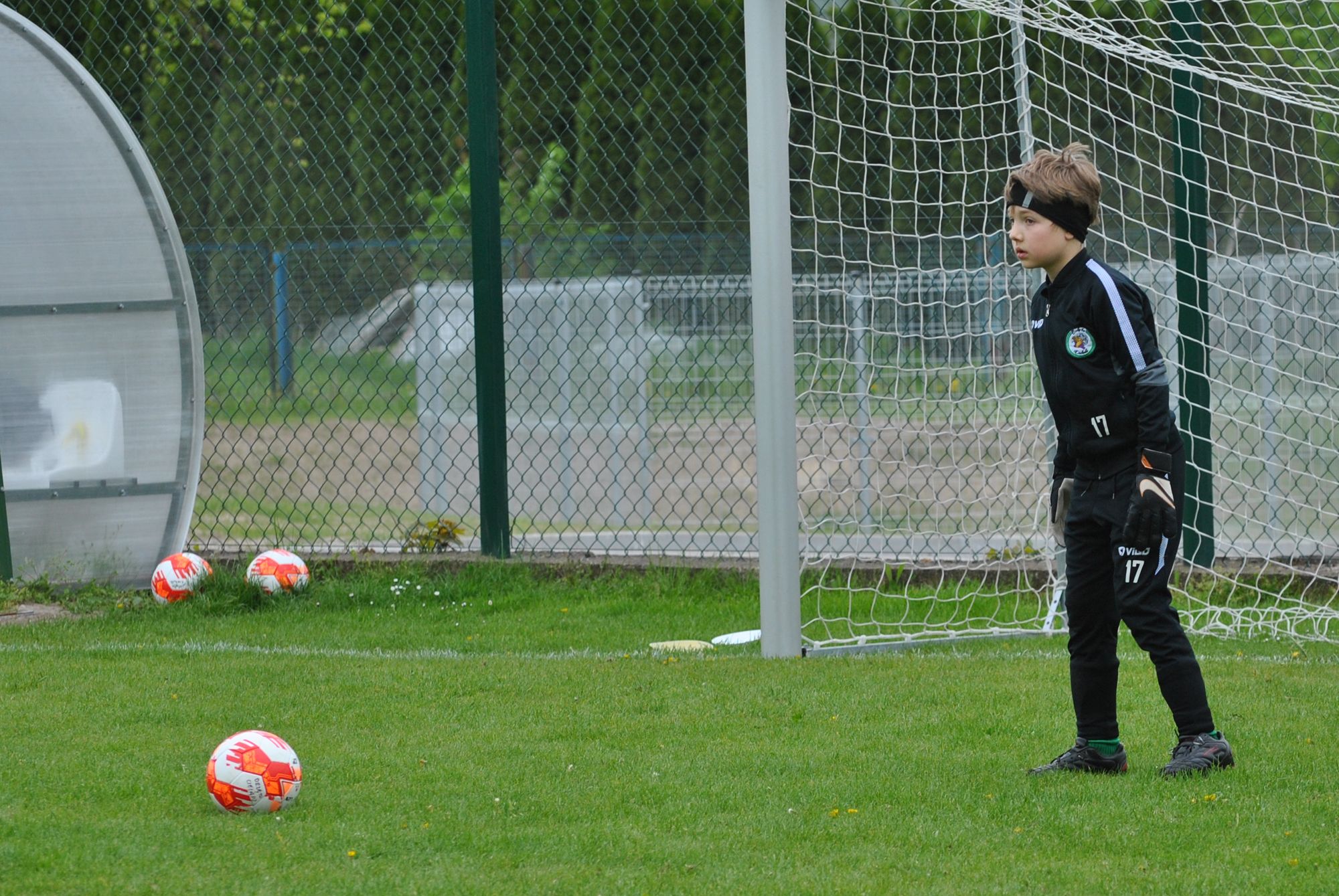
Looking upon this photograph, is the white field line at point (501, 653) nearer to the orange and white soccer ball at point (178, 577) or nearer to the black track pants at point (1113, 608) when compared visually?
the orange and white soccer ball at point (178, 577)

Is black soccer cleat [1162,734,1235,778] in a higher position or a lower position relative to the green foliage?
lower

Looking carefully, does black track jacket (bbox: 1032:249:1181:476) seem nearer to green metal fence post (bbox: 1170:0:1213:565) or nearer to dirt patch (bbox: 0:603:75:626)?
green metal fence post (bbox: 1170:0:1213:565)

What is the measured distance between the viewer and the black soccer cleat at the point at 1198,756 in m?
3.91

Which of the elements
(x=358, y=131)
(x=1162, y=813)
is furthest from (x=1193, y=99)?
(x=358, y=131)

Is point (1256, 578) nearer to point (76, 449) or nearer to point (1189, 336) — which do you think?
point (1189, 336)

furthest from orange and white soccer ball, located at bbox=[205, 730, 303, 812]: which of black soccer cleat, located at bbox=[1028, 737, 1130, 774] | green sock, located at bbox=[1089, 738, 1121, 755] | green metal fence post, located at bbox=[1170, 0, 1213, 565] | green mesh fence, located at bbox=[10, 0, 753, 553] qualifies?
green metal fence post, located at bbox=[1170, 0, 1213, 565]

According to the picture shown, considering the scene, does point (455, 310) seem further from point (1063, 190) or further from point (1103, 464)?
point (1103, 464)

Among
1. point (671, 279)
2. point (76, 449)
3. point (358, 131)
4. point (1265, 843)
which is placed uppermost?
point (358, 131)

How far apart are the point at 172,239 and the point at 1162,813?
538cm

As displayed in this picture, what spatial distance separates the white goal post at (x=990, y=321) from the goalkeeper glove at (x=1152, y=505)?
1.85 meters

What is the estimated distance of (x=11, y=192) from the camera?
23.0ft

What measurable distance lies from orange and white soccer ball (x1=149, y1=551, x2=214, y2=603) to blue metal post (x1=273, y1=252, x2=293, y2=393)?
12.6 feet

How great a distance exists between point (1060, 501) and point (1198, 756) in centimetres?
77

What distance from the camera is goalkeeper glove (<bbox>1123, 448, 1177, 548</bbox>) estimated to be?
12.4 ft
